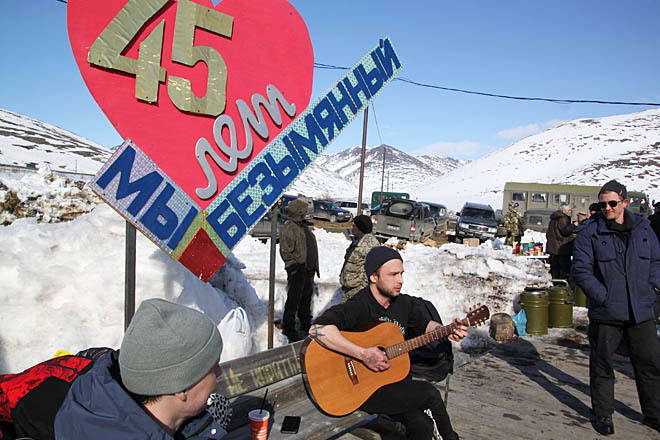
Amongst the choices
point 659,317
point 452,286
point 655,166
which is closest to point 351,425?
point 659,317

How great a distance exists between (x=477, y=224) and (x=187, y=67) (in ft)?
64.4

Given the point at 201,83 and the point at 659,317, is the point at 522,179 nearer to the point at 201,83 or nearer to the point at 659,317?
the point at 659,317

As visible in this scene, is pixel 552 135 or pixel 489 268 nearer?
pixel 489 268

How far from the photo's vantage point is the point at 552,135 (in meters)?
125

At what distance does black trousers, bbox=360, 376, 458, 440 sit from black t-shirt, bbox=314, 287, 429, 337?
467mm

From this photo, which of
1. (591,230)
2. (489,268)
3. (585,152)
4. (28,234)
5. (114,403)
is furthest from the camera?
(585,152)

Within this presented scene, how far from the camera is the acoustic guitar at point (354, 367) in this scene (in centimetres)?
303

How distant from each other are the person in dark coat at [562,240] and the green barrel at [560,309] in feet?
8.38

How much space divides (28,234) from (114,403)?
437 centimetres

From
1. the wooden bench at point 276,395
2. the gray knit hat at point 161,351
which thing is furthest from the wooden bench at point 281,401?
the gray knit hat at point 161,351

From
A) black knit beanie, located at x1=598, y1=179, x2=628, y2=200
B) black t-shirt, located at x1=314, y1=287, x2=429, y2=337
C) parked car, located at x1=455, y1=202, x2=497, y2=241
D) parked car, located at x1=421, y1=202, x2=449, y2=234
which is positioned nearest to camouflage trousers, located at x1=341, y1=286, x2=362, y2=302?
black t-shirt, located at x1=314, y1=287, x2=429, y2=337

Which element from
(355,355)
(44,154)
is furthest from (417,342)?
(44,154)

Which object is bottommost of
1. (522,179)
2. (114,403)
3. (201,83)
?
(114,403)

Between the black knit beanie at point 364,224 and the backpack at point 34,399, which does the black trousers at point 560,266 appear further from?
the backpack at point 34,399
